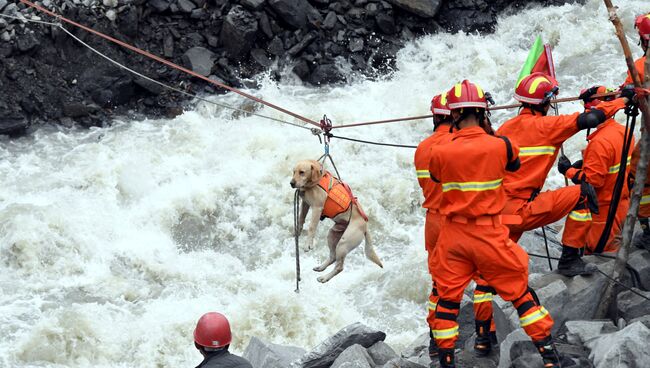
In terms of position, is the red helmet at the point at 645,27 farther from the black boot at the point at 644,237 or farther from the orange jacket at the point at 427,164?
the orange jacket at the point at 427,164

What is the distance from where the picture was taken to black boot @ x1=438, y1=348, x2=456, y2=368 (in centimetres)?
608

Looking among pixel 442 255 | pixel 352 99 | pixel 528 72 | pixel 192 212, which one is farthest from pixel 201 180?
pixel 442 255

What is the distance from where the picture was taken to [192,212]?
12.6 meters

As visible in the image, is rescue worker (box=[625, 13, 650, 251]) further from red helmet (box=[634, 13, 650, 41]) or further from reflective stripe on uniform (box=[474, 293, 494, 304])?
reflective stripe on uniform (box=[474, 293, 494, 304])

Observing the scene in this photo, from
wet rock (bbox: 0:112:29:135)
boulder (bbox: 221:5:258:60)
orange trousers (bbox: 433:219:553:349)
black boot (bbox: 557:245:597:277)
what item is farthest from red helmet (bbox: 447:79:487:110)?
wet rock (bbox: 0:112:29:135)

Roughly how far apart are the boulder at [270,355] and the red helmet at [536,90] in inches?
123

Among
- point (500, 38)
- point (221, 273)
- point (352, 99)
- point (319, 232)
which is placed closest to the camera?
point (221, 273)

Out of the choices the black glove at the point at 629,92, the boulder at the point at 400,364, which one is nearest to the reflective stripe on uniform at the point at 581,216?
the black glove at the point at 629,92

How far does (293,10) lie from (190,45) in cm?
189

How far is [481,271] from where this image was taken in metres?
5.95

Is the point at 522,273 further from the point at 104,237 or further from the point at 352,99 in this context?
the point at 352,99

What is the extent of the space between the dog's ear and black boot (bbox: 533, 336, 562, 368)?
253 centimetres

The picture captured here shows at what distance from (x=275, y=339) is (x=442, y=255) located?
15.6 feet

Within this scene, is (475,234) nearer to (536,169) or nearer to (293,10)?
(536,169)
